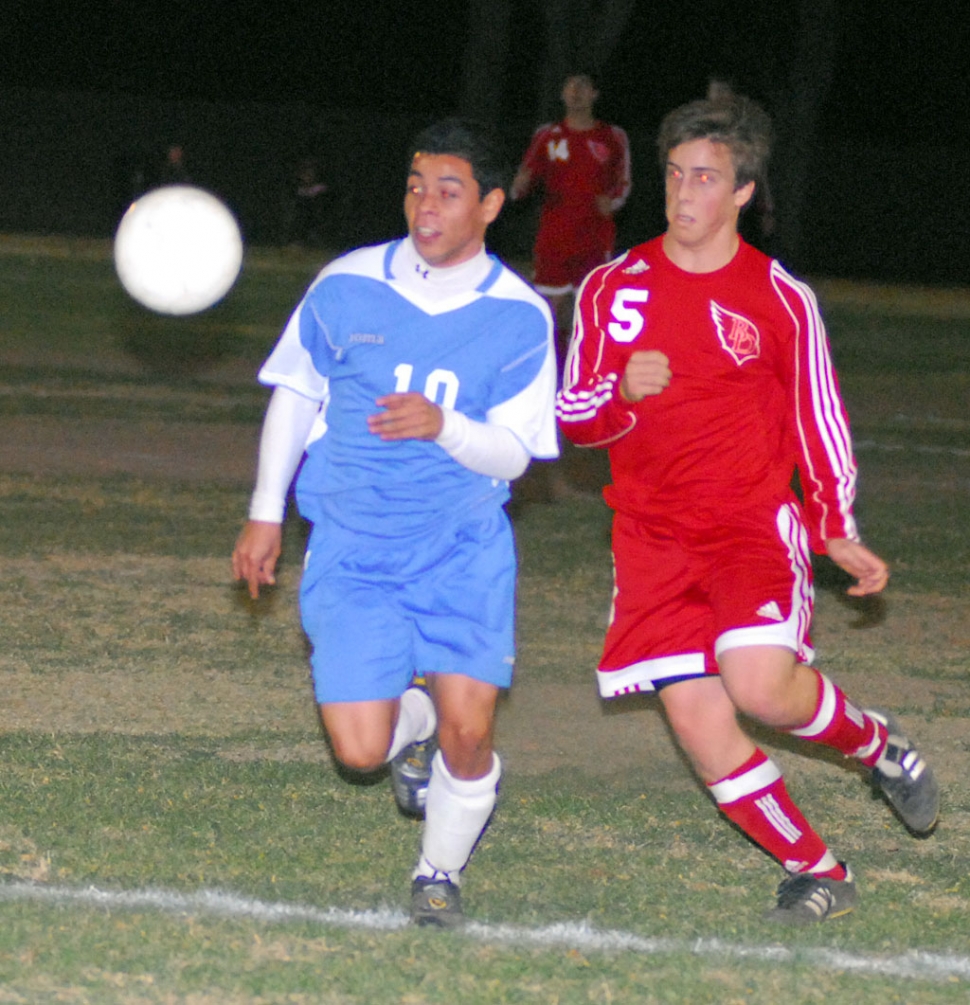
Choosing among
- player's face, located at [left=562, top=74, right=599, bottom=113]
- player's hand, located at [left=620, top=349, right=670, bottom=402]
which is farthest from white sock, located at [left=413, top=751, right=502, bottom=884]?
player's face, located at [left=562, top=74, right=599, bottom=113]

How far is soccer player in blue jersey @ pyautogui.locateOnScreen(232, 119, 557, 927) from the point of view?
13.4 feet

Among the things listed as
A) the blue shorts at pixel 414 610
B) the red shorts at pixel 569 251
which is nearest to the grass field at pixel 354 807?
the blue shorts at pixel 414 610

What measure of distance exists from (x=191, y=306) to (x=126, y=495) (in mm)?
1958

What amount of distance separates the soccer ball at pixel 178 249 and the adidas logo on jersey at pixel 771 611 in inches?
155

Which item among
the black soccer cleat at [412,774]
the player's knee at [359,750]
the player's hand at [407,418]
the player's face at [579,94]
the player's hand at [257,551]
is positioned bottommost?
the black soccer cleat at [412,774]

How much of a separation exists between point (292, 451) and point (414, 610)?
499mm

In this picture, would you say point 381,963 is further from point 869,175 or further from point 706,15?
point 706,15

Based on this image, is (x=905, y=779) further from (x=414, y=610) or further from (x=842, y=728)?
(x=414, y=610)

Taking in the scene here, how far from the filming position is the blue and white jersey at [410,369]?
410 cm

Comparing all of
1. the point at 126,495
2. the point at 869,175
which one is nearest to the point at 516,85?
the point at 869,175

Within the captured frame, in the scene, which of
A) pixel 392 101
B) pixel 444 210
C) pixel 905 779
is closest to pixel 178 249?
pixel 444 210

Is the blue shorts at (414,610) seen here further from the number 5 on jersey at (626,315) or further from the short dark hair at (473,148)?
the short dark hair at (473,148)

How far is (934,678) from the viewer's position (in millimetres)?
6676

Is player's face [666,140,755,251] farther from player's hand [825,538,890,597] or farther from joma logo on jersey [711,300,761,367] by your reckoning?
player's hand [825,538,890,597]
